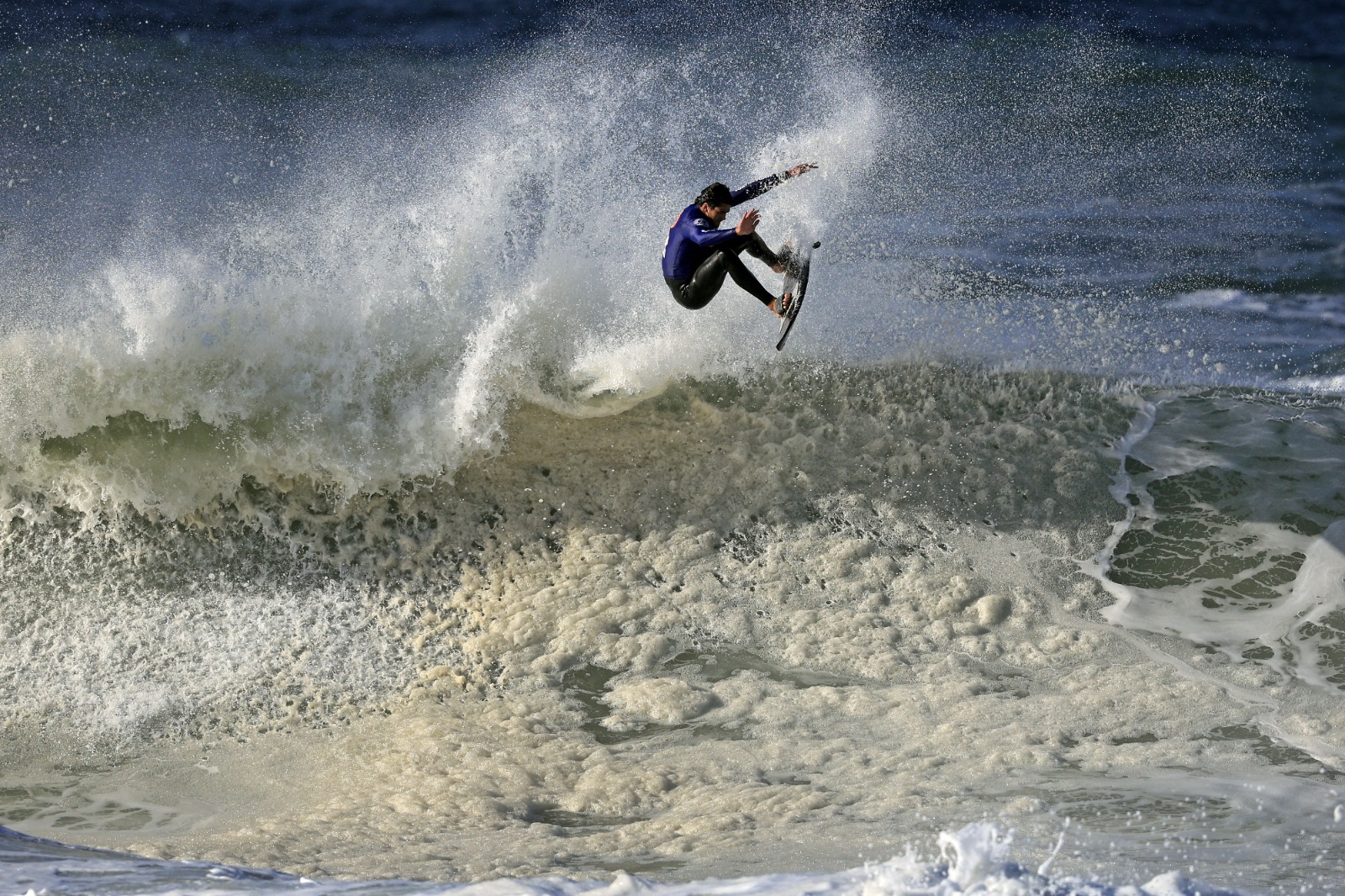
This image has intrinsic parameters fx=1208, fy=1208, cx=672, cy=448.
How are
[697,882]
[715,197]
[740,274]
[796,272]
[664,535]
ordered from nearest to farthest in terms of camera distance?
[697,882] → [715,197] → [740,274] → [796,272] → [664,535]

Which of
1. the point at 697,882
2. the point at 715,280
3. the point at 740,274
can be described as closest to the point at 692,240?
the point at 715,280

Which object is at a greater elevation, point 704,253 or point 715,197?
point 715,197

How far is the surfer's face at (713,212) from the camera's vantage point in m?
6.57

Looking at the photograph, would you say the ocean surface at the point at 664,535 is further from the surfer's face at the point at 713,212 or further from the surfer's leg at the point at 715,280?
the surfer's face at the point at 713,212

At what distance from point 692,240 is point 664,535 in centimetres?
172

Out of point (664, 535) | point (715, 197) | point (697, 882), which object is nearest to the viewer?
point (697, 882)

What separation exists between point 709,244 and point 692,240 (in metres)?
0.09

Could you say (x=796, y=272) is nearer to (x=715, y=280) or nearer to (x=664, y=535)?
(x=715, y=280)

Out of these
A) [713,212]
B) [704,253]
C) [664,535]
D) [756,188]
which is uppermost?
[756,188]

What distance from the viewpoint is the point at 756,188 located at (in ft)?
22.1

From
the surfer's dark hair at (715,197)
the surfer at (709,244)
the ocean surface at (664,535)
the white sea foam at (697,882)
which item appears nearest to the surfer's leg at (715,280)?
the surfer at (709,244)

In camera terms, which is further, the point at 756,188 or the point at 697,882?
the point at 756,188

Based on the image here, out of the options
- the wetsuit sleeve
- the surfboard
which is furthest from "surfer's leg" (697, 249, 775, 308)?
the wetsuit sleeve

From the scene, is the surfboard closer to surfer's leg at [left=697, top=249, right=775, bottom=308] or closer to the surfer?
surfer's leg at [left=697, top=249, right=775, bottom=308]
